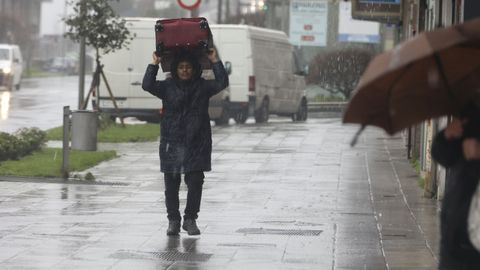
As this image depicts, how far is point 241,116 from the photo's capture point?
33344mm

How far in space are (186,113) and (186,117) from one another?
34 millimetres

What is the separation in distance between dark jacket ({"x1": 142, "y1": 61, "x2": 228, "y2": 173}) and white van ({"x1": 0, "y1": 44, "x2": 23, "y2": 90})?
4077 cm

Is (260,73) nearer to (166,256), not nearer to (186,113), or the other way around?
(186,113)

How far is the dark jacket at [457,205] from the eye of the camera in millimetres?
5844

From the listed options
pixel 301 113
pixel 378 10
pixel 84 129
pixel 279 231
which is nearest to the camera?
pixel 279 231

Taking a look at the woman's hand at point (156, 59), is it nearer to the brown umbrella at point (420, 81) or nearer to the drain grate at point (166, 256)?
the drain grate at point (166, 256)

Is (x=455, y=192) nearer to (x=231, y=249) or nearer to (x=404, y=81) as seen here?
(x=404, y=81)

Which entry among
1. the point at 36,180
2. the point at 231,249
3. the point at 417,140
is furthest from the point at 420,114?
the point at 417,140

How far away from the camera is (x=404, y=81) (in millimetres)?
5746

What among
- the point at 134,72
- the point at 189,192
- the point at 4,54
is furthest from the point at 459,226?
the point at 4,54

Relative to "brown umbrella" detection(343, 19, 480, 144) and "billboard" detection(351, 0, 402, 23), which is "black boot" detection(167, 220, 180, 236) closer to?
"brown umbrella" detection(343, 19, 480, 144)

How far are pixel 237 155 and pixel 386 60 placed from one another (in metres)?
16.0

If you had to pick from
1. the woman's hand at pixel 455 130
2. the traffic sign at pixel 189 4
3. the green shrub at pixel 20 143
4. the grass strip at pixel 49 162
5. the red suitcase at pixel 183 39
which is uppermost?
the traffic sign at pixel 189 4

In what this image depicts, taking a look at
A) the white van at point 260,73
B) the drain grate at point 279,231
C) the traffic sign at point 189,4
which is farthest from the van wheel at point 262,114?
the drain grate at point 279,231
